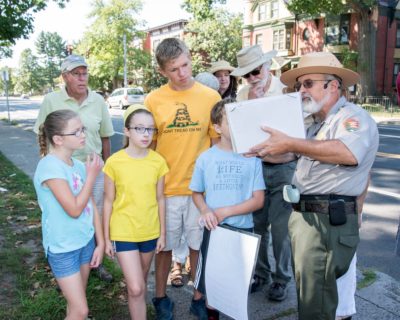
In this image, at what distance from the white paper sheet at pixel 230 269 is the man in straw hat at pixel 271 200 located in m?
0.94

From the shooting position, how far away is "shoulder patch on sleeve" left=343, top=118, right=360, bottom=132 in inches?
84.9

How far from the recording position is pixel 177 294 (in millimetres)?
3568

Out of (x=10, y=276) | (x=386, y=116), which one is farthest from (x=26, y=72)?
(x=10, y=276)

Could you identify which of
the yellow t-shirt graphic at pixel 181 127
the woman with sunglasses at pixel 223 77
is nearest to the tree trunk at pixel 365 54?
the woman with sunglasses at pixel 223 77

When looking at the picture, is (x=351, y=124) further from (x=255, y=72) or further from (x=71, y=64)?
(x=71, y=64)

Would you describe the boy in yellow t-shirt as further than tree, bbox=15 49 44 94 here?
No

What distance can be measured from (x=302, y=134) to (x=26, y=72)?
121761mm

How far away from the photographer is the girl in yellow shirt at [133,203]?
2777 mm

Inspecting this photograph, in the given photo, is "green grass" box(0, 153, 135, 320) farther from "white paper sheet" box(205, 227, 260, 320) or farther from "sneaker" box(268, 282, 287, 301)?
"sneaker" box(268, 282, 287, 301)

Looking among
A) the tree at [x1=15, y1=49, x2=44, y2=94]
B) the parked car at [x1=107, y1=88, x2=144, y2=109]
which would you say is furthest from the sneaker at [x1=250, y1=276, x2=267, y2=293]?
the tree at [x1=15, y1=49, x2=44, y2=94]

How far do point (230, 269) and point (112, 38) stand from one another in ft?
143

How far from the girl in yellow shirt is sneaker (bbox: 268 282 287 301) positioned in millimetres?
1179

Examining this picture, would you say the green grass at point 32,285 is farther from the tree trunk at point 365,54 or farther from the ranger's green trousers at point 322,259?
the tree trunk at point 365,54

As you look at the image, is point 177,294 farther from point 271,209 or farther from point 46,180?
point 46,180
